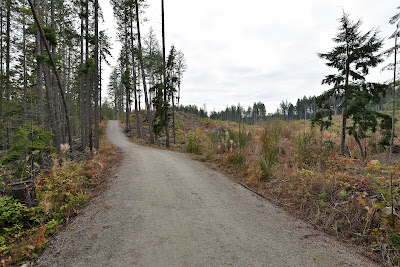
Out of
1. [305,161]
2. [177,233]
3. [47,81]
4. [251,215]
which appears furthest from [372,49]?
[47,81]

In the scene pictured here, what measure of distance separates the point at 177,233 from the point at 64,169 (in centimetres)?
392

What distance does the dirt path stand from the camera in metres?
2.23

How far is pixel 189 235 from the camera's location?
2691 millimetres

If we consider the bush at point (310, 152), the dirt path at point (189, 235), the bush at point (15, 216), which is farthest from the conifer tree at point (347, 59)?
the bush at point (15, 216)

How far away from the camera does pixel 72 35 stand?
40.4 ft

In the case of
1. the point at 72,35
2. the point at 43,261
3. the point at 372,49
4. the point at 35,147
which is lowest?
the point at 43,261

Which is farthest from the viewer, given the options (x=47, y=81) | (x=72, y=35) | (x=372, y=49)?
(x=72, y=35)

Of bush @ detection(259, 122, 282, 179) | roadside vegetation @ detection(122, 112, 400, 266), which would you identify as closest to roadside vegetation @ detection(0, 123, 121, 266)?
roadside vegetation @ detection(122, 112, 400, 266)

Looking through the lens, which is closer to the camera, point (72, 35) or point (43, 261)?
point (43, 261)

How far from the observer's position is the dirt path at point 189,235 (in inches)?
87.7

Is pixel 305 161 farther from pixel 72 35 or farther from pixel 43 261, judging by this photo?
pixel 72 35

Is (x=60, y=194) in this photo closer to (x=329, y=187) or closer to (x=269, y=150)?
(x=269, y=150)

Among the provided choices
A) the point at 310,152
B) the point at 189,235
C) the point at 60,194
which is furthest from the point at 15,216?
the point at 310,152

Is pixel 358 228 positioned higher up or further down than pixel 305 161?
further down
